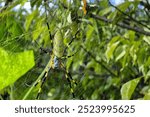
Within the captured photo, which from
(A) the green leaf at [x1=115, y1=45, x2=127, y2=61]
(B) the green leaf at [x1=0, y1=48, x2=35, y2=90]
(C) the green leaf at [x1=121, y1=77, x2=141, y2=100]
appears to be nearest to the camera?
(B) the green leaf at [x1=0, y1=48, x2=35, y2=90]

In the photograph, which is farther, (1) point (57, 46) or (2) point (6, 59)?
(1) point (57, 46)

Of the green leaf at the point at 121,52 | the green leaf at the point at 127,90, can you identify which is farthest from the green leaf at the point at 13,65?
the green leaf at the point at 121,52

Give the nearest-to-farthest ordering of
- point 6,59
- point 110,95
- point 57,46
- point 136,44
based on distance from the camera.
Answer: point 6,59 < point 57,46 < point 136,44 < point 110,95

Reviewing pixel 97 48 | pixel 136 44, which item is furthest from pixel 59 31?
pixel 97 48

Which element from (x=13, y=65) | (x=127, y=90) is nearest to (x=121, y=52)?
(x=127, y=90)

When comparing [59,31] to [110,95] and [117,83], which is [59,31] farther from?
[110,95]

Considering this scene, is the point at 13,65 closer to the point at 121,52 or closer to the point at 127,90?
the point at 127,90

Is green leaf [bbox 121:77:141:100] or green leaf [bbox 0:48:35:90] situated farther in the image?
green leaf [bbox 121:77:141:100]

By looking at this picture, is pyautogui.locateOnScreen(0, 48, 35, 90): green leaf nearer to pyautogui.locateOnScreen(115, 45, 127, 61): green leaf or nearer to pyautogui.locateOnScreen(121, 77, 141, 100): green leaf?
pyautogui.locateOnScreen(121, 77, 141, 100): green leaf

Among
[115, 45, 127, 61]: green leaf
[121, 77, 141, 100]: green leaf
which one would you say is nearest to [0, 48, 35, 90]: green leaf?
[121, 77, 141, 100]: green leaf
